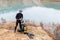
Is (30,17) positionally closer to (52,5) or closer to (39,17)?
(39,17)

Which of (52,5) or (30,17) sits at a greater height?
(52,5)

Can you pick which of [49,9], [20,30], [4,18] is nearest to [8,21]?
[4,18]

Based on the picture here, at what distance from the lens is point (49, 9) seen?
285 centimetres

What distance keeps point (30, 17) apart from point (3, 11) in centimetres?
47

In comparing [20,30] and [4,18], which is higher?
[4,18]

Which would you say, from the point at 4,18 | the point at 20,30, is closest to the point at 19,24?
the point at 20,30

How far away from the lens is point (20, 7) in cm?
288

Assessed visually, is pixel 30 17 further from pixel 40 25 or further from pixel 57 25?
pixel 57 25

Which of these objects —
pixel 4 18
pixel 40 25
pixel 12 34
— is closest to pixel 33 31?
pixel 40 25

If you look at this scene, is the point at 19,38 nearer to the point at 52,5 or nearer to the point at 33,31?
the point at 33,31

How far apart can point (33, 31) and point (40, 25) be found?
0.51 ft

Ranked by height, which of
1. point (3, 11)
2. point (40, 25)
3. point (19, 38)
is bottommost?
point (19, 38)

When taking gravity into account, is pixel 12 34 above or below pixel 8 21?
below

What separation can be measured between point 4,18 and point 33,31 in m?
0.54
